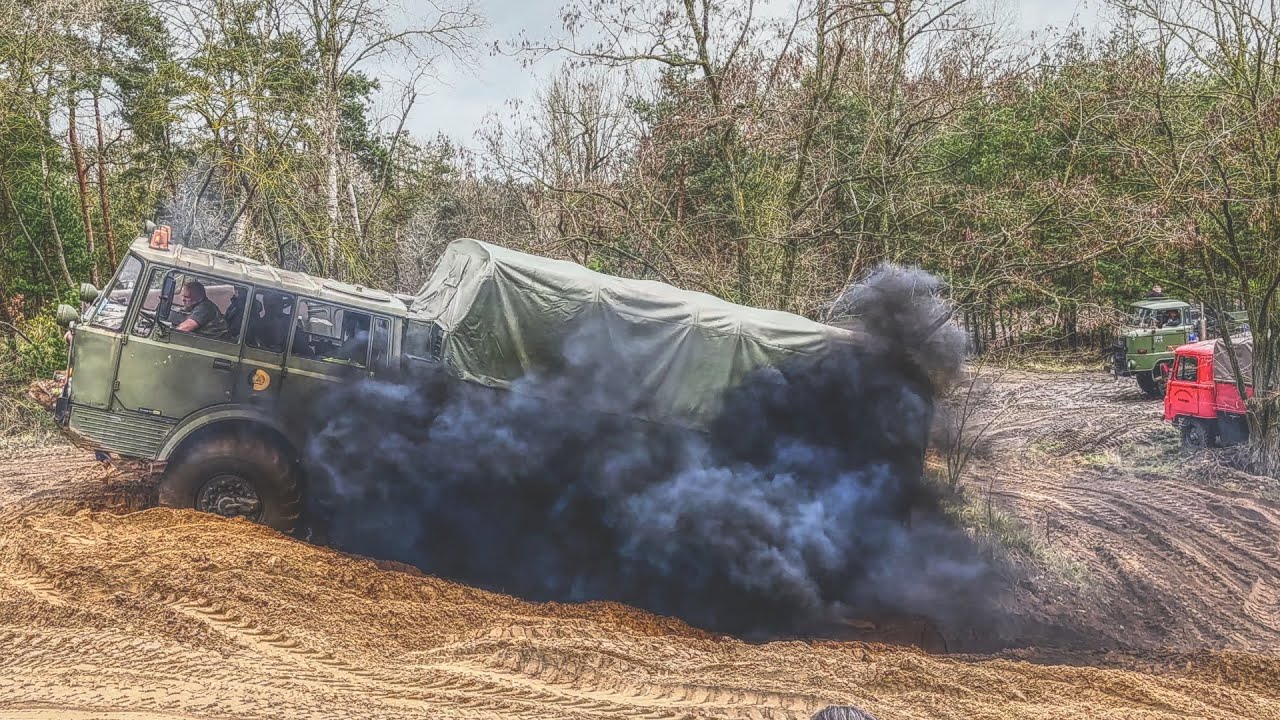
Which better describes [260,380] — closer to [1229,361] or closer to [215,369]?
→ [215,369]

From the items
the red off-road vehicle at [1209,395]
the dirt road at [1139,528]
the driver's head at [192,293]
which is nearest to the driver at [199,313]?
the driver's head at [192,293]

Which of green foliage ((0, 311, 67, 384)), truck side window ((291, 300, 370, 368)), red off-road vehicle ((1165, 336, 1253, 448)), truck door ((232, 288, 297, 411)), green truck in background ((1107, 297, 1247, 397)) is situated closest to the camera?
truck door ((232, 288, 297, 411))

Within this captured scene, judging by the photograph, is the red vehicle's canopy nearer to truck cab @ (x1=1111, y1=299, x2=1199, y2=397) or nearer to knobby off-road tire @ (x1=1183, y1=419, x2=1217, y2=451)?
knobby off-road tire @ (x1=1183, y1=419, x2=1217, y2=451)

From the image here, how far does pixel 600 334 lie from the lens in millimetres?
9094

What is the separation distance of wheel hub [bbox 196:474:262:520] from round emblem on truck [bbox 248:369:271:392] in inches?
34.4

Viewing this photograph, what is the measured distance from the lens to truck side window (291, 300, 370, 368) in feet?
29.2

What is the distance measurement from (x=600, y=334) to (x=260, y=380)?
3.34 meters

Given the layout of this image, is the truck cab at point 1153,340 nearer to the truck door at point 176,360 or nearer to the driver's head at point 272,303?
the driver's head at point 272,303

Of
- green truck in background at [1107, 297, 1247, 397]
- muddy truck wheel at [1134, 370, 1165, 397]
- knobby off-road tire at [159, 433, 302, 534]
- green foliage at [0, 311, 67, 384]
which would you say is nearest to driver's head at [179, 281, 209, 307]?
knobby off-road tire at [159, 433, 302, 534]

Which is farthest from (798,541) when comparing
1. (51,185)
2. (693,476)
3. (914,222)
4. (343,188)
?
(51,185)

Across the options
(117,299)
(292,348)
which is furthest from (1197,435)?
(117,299)

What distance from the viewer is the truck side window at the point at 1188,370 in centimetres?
1689

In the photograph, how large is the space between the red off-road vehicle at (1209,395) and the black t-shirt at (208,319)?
15569mm

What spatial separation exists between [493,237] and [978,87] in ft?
45.8
